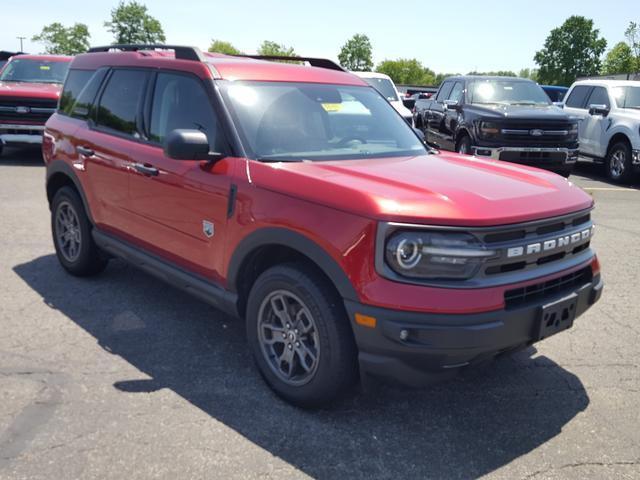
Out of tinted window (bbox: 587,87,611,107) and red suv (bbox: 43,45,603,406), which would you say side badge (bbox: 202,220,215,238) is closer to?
red suv (bbox: 43,45,603,406)

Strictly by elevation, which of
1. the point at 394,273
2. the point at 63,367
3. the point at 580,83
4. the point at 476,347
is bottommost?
the point at 63,367

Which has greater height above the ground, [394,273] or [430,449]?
[394,273]

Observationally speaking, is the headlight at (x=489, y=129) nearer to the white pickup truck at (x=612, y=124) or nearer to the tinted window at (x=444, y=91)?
the tinted window at (x=444, y=91)

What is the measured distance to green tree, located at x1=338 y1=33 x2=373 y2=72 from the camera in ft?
365

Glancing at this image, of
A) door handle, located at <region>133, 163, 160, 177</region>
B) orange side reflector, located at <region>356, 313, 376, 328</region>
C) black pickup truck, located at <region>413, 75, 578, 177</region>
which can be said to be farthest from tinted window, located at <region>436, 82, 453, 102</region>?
orange side reflector, located at <region>356, 313, 376, 328</region>

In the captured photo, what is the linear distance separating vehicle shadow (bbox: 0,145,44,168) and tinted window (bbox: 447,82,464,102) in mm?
8271

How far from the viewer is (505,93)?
40.6 feet

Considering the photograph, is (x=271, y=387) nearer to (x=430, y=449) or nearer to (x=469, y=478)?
(x=430, y=449)

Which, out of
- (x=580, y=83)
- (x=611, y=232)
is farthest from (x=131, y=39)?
(x=611, y=232)

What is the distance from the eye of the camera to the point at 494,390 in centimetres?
372

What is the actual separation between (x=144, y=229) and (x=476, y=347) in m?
2.55

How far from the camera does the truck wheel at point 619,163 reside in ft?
39.9

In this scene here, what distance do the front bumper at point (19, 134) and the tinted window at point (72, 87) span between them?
286 inches

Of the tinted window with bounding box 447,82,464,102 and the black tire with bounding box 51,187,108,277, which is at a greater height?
the tinted window with bounding box 447,82,464,102
